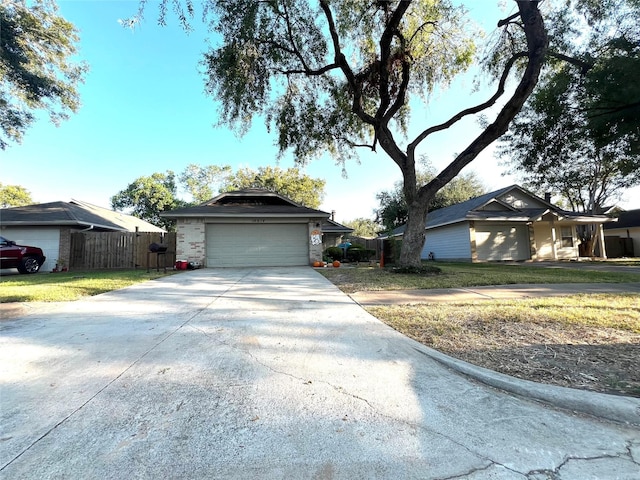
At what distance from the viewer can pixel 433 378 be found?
8.79ft

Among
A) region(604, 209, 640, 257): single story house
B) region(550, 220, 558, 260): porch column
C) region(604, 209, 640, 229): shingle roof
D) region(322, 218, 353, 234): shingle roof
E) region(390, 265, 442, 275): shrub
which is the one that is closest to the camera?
region(390, 265, 442, 275): shrub

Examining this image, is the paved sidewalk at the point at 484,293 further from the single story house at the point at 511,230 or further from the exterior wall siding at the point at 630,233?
the exterior wall siding at the point at 630,233

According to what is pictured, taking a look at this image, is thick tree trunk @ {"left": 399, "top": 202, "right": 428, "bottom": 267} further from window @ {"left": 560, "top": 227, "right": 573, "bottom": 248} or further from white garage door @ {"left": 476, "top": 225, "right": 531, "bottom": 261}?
window @ {"left": 560, "top": 227, "right": 573, "bottom": 248}

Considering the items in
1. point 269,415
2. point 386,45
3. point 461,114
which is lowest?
point 269,415

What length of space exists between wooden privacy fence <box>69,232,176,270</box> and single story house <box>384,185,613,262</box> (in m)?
13.6

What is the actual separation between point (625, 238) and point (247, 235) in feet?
96.9

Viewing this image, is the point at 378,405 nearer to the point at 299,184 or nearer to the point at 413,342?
the point at 413,342

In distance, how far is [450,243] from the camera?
1895 cm

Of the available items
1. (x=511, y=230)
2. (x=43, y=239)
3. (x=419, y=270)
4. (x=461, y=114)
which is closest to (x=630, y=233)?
(x=511, y=230)

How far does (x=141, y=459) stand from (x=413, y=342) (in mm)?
2761

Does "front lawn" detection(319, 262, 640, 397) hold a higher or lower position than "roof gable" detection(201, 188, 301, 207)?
lower

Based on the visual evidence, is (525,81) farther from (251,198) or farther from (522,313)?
(251,198)

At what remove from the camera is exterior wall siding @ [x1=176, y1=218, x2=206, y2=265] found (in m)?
13.3

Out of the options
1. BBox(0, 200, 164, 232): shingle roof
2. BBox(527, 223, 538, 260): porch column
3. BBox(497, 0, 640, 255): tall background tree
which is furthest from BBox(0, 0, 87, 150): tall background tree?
BBox(527, 223, 538, 260): porch column
